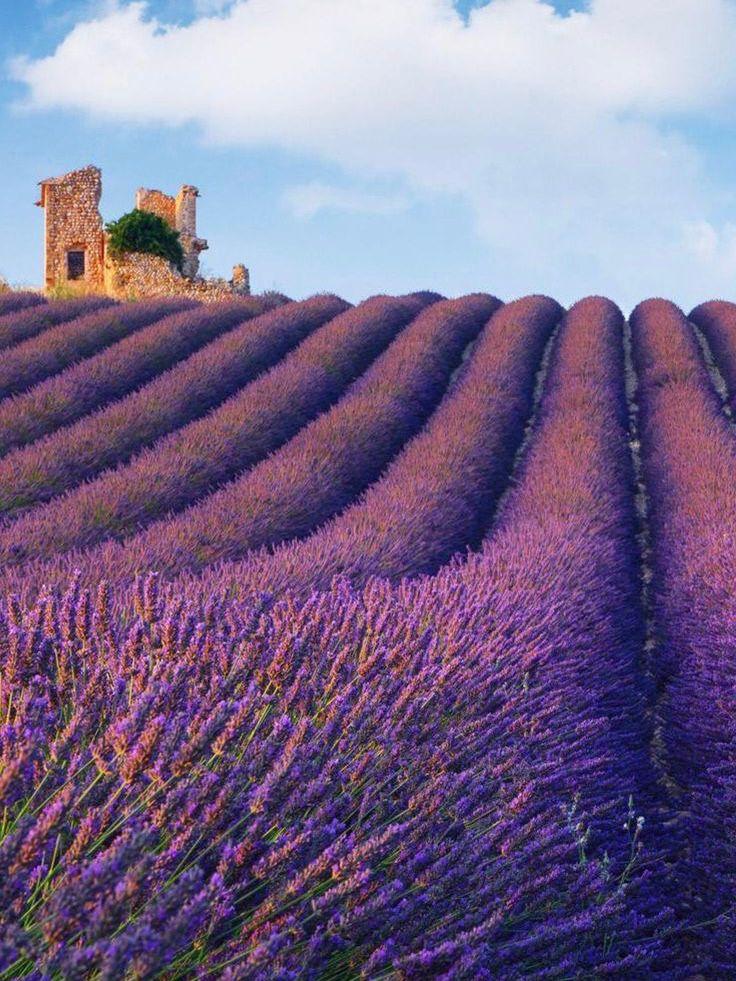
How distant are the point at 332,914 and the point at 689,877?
1.56m

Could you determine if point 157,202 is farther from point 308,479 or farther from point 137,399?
point 308,479

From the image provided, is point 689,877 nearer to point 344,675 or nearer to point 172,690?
point 344,675

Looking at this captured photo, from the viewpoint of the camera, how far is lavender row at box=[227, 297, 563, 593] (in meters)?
4.11

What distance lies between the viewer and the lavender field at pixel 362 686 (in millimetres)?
1545

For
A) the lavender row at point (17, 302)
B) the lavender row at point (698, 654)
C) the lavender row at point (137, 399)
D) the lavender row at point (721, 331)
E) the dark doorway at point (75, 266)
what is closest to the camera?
the lavender row at point (698, 654)

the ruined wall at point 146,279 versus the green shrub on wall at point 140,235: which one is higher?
the green shrub on wall at point 140,235

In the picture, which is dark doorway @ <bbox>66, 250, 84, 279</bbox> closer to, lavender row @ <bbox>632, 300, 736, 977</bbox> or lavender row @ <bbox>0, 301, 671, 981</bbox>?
lavender row @ <bbox>632, 300, 736, 977</bbox>

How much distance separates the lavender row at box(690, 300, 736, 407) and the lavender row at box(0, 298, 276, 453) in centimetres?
572

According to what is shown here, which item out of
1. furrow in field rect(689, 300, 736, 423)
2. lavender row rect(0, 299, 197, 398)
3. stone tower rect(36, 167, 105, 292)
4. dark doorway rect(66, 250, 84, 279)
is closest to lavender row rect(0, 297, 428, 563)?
lavender row rect(0, 299, 197, 398)

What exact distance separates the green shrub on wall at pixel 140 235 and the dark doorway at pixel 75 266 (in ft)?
8.81

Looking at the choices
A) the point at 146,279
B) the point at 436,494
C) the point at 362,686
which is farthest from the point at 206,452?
the point at 146,279

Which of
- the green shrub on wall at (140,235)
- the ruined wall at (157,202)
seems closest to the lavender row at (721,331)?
the green shrub on wall at (140,235)

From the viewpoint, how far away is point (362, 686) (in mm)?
2535

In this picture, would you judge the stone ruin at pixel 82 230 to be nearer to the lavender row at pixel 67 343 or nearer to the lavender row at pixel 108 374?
the lavender row at pixel 67 343
